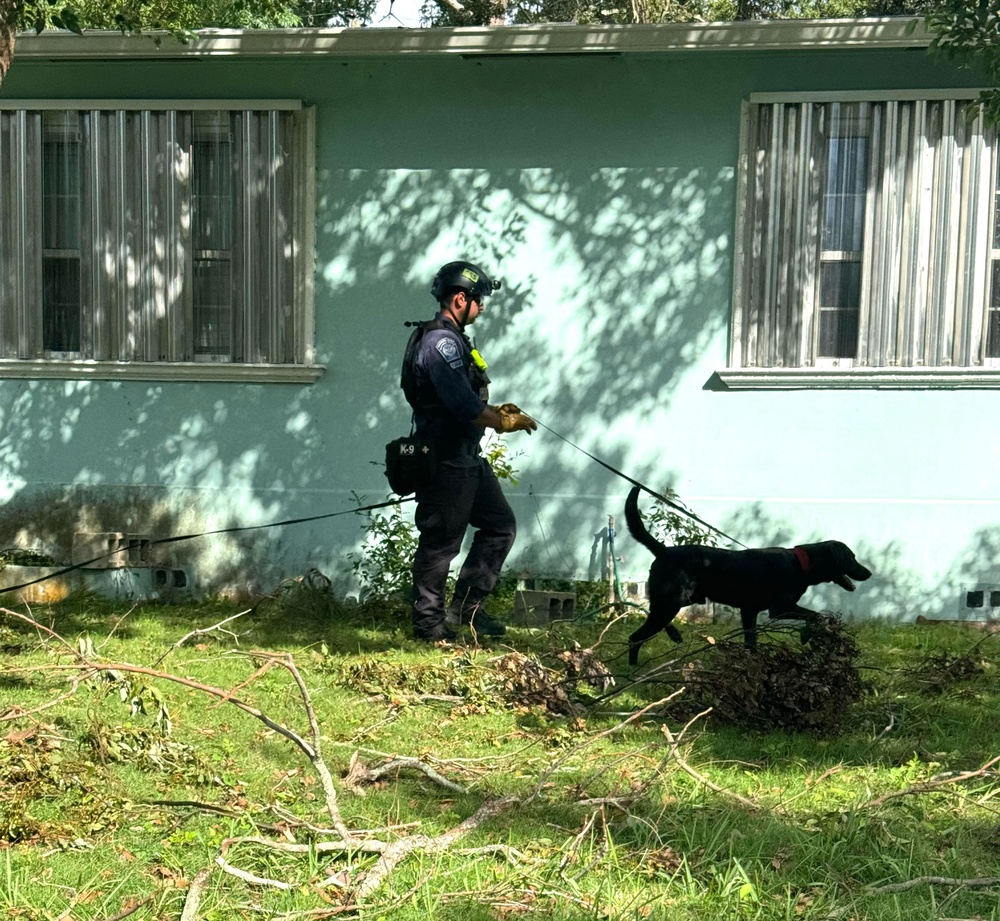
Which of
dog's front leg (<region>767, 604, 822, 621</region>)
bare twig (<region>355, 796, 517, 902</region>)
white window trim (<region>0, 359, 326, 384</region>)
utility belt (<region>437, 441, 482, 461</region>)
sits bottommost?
bare twig (<region>355, 796, 517, 902</region>)

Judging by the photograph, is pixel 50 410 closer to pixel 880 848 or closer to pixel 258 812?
pixel 258 812

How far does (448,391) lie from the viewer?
684 centimetres

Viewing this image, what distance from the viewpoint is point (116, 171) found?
336 inches

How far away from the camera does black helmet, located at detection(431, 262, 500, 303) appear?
708cm

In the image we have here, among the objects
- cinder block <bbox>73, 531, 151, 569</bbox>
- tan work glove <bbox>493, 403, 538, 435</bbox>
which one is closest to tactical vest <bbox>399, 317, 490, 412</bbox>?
tan work glove <bbox>493, 403, 538, 435</bbox>

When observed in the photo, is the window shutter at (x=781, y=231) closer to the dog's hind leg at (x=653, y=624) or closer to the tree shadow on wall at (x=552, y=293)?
the tree shadow on wall at (x=552, y=293)

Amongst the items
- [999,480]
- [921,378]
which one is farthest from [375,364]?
[999,480]

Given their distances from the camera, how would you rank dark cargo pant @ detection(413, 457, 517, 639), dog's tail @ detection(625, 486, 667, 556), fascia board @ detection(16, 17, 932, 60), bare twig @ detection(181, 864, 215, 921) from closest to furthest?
bare twig @ detection(181, 864, 215, 921) → dog's tail @ detection(625, 486, 667, 556) → dark cargo pant @ detection(413, 457, 517, 639) → fascia board @ detection(16, 17, 932, 60)

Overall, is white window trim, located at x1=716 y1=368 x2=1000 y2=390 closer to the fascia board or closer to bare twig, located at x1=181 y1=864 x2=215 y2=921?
the fascia board

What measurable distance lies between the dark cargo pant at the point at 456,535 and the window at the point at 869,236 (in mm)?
2084

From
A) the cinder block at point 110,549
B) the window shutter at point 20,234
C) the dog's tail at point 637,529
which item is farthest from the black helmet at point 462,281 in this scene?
the window shutter at point 20,234

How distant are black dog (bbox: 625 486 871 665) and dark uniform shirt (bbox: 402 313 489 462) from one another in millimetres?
1107

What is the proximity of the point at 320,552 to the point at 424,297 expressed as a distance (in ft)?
6.23

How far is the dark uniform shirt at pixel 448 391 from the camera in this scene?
684cm
